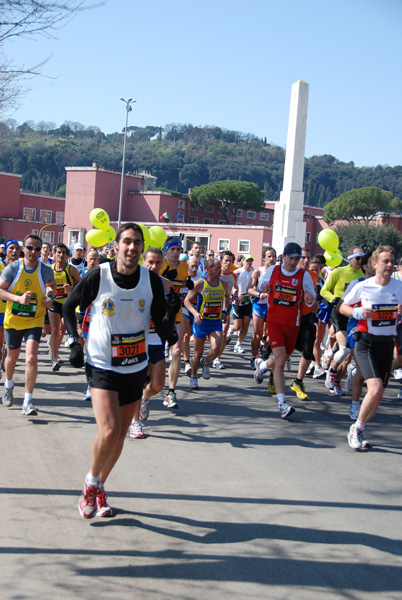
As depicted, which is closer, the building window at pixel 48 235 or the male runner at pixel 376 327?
the male runner at pixel 376 327

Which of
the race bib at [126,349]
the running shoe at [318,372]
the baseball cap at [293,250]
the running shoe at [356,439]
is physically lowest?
the running shoe at [318,372]

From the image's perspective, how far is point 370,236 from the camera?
70438mm

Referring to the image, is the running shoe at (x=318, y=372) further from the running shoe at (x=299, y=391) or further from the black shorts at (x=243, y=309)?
the black shorts at (x=243, y=309)

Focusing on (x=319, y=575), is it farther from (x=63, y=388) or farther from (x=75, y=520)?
(x=63, y=388)

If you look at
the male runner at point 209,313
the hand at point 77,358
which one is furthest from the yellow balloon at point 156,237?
the hand at point 77,358

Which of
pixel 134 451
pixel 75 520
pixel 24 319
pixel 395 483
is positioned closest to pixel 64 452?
pixel 134 451

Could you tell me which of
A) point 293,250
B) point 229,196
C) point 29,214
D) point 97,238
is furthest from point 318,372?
point 229,196

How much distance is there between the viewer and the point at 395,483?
5586 mm

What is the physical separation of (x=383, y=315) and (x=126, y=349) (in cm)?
325

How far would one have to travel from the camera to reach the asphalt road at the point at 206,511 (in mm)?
3619

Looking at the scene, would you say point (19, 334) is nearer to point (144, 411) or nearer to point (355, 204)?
point (144, 411)

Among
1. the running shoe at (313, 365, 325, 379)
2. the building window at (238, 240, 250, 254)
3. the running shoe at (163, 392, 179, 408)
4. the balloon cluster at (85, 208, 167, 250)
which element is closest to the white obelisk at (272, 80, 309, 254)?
the balloon cluster at (85, 208, 167, 250)

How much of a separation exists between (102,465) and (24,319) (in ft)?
11.6

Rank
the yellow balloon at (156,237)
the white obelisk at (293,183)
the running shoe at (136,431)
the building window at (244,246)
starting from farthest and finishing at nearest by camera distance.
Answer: the building window at (244,246)
the white obelisk at (293,183)
the yellow balloon at (156,237)
the running shoe at (136,431)
